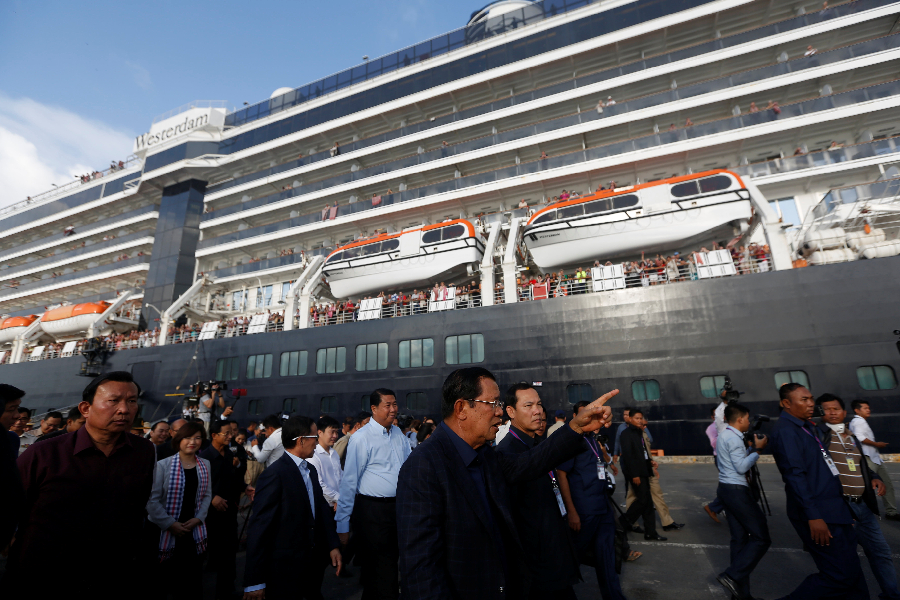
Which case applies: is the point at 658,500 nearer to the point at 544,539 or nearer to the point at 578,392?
the point at 544,539

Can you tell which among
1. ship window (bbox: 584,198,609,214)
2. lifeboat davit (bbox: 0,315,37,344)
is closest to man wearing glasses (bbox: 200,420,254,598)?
ship window (bbox: 584,198,609,214)

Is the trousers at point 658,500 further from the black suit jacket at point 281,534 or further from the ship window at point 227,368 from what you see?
the ship window at point 227,368

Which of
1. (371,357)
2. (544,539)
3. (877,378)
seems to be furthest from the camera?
(371,357)

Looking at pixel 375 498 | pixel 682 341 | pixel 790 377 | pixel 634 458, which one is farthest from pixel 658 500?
pixel 790 377

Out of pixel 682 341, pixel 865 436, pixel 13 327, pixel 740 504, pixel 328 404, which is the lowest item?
pixel 740 504

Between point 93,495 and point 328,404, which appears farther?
point 328,404

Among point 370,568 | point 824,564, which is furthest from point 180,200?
point 824,564

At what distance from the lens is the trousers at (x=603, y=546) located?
341 cm

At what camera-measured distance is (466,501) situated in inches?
71.5

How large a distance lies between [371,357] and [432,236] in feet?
14.9

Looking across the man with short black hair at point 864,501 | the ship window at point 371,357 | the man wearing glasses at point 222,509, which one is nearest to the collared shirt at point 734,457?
the man with short black hair at point 864,501

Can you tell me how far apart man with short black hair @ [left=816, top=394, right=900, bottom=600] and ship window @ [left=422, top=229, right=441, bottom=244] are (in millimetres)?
11709

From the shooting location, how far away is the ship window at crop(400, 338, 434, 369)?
12562mm

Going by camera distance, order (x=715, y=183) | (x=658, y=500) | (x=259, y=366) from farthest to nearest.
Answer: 1. (x=259, y=366)
2. (x=715, y=183)
3. (x=658, y=500)
